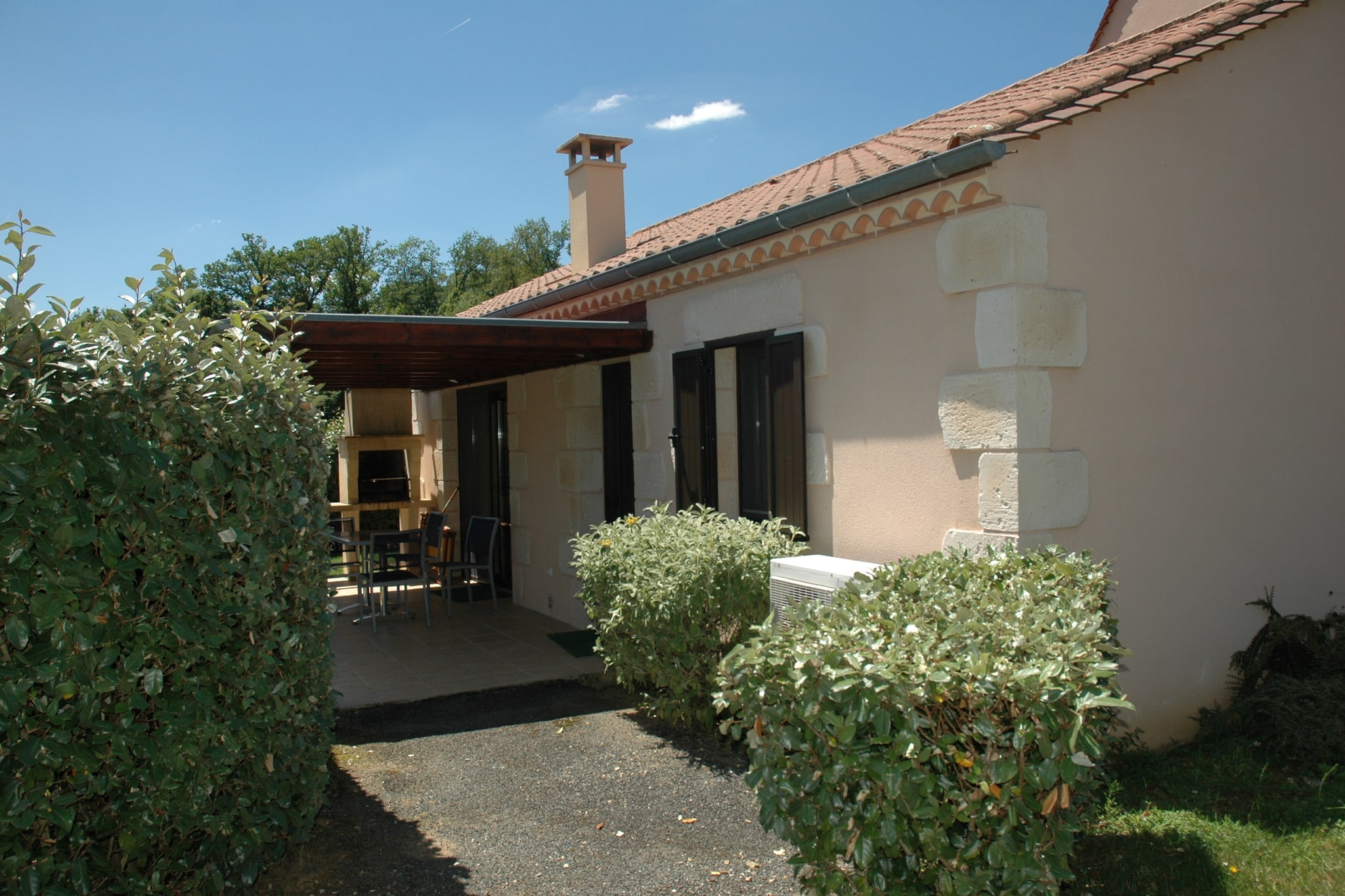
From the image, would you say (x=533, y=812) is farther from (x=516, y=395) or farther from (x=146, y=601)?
(x=516, y=395)

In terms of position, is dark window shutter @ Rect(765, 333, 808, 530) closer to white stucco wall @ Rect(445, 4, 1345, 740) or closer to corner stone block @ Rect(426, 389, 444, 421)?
white stucco wall @ Rect(445, 4, 1345, 740)

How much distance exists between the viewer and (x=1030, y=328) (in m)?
4.15

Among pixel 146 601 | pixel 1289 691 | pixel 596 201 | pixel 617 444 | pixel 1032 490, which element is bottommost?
pixel 1289 691

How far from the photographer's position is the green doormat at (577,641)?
279 inches

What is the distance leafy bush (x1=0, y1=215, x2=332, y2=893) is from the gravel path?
53 centimetres

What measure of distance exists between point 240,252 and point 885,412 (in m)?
40.4

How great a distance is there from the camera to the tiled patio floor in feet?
20.3

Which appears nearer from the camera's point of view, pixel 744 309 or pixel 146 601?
pixel 146 601

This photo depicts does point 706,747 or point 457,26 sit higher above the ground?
point 457,26

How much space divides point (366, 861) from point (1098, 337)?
4020 mm

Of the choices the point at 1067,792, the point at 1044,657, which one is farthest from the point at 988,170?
the point at 1067,792

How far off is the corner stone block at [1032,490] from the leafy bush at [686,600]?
49.1 inches

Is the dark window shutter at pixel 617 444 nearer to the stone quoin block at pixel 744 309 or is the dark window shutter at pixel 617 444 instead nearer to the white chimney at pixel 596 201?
the stone quoin block at pixel 744 309

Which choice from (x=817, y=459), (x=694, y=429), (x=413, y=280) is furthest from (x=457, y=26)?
(x=413, y=280)
